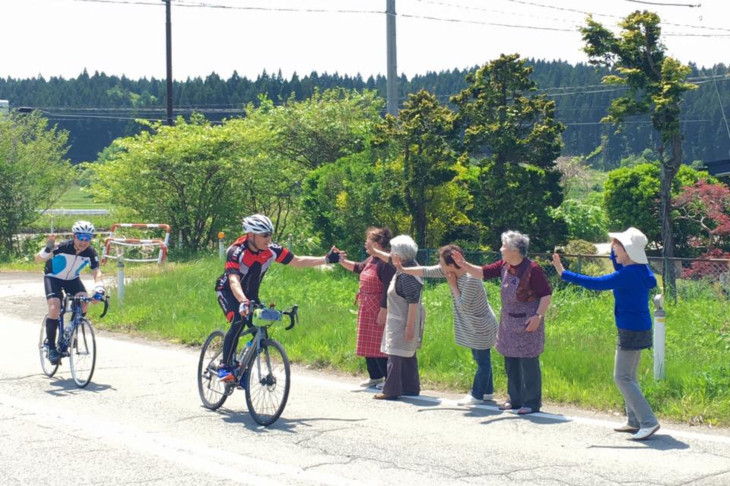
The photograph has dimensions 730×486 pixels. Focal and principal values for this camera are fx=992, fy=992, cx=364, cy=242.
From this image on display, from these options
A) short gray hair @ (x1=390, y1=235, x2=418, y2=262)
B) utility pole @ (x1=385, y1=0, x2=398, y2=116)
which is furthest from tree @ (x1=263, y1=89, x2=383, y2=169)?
short gray hair @ (x1=390, y1=235, x2=418, y2=262)

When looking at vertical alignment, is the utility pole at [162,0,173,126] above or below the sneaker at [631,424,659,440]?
above

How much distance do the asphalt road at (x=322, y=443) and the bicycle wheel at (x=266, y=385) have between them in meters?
0.14

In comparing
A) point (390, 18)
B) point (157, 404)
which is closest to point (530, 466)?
point (157, 404)

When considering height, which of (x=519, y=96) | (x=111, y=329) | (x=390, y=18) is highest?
(x=390, y=18)

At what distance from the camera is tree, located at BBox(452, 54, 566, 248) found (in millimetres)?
21469

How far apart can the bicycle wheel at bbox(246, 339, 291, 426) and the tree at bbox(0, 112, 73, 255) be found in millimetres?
26939

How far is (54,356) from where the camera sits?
11055mm

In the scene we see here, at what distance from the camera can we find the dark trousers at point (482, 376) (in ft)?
31.3

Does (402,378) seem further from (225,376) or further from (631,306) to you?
(631,306)

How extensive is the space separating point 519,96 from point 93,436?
15.6 m

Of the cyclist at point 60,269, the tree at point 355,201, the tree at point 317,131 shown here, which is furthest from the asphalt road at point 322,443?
the tree at point 317,131

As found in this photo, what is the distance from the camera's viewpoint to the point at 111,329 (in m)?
15.9

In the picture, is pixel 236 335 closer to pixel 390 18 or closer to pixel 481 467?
pixel 481 467

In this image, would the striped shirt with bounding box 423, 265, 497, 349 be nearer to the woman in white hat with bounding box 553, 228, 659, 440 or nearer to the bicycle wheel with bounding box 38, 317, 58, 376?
the woman in white hat with bounding box 553, 228, 659, 440
